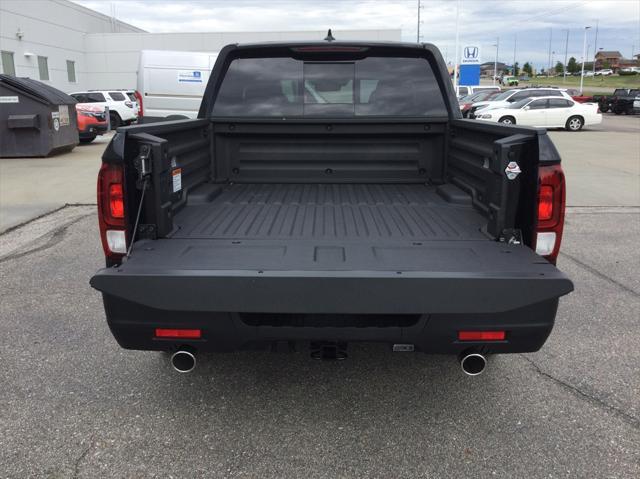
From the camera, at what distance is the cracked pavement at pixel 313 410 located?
264 centimetres

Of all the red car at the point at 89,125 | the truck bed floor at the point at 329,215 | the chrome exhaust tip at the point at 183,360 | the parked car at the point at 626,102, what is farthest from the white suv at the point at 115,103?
the parked car at the point at 626,102

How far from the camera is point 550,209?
2.77 meters

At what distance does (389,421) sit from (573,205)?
727cm

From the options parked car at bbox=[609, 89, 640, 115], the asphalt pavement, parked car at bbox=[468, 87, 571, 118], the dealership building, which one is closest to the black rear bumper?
the asphalt pavement

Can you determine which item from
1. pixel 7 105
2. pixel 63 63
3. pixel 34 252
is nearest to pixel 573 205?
pixel 34 252

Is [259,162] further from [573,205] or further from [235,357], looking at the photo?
[573,205]

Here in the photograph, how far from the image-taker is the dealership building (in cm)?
3325

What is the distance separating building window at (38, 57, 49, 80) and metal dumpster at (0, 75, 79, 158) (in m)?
23.5

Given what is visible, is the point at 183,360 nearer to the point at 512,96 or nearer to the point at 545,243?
the point at 545,243

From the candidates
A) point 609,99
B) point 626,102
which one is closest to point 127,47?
point 609,99

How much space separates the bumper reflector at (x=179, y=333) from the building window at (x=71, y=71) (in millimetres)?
41347

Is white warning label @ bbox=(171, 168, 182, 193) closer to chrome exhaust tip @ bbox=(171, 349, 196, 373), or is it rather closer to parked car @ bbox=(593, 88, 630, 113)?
chrome exhaust tip @ bbox=(171, 349, 196, 373)

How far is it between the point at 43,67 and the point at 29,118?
2513 centimetres

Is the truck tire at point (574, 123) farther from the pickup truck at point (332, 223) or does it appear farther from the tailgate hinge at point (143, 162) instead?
the tailgate hinge at point (143, 162)
